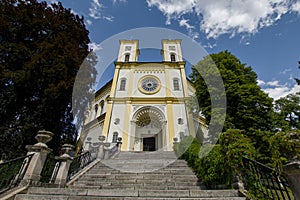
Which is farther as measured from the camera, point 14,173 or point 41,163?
point 41,163

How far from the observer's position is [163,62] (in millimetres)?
20531

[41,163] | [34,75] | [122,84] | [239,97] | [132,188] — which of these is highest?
[122,84]

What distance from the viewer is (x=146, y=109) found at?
57.3 feet

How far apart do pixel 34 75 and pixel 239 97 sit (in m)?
11.6

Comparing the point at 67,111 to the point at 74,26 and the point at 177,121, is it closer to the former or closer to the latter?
the point at 74,26

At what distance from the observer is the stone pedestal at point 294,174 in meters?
2.38

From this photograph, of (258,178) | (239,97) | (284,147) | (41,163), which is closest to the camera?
(284,147)

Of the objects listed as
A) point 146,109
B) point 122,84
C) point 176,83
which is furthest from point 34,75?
point 176,83

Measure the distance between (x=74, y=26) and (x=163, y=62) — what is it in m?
12.1

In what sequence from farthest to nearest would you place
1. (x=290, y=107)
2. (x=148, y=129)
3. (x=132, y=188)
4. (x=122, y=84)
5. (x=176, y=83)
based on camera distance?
(x=176, y=83), (x=122, y=84), (x=148, y=129), (x=290, y=107), (x=132, y=188)

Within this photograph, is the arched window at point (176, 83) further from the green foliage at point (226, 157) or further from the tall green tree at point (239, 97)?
the green foliage at point (226, 157)

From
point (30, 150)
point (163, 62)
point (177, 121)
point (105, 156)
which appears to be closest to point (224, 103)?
point (177, 121)

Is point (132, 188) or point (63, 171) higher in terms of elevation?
point (63, 171)

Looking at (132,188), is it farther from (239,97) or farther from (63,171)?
(239,97)
